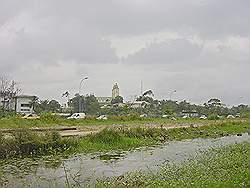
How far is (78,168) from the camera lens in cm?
1902

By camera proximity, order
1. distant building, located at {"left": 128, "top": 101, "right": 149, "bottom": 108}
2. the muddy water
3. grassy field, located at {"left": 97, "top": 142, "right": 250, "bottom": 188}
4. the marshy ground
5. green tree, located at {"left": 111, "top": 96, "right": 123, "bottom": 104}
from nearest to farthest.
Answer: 1. grassy field, located at {"left": 97, "top": 142, "right": 250, "bottom": 188}
2. the marshy ground
3. the muddy water
4. distant building, located at {"left": 128, "top": 101, "right": 149, "bottom": 108}
5. green tree, located at {"left": 111, "top": 96, "right": 123, "bottom": 104}

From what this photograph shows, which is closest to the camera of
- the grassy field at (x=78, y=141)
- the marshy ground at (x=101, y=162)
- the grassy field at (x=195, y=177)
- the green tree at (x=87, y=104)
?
the grassy field at (x=195, y=177)

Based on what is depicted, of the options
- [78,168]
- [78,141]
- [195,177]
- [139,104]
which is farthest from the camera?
[139,104]

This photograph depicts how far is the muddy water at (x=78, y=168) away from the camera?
15555 millimetres

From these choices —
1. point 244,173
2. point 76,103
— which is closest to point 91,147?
point 244,173

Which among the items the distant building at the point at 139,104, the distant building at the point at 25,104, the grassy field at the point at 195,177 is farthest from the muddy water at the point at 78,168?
the distant building at the point at 139,104

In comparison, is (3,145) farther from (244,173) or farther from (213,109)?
(213,109)

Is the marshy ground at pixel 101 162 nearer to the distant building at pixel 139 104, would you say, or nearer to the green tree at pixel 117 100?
the distant building at pixel 139 104

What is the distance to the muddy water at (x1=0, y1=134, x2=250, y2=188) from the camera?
15.6m

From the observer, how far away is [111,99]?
13462 cm

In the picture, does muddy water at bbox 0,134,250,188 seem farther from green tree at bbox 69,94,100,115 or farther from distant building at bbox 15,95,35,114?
green tree at bbox 69,94,100,115

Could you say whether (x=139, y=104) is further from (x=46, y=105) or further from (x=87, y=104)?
(x=46, y=105)

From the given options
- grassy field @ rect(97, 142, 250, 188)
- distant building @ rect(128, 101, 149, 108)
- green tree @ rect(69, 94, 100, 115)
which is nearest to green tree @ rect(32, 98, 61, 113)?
green tree @ rect(69, 94, 100, 115)

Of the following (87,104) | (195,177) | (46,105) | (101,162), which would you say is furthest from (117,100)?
(195,177)
